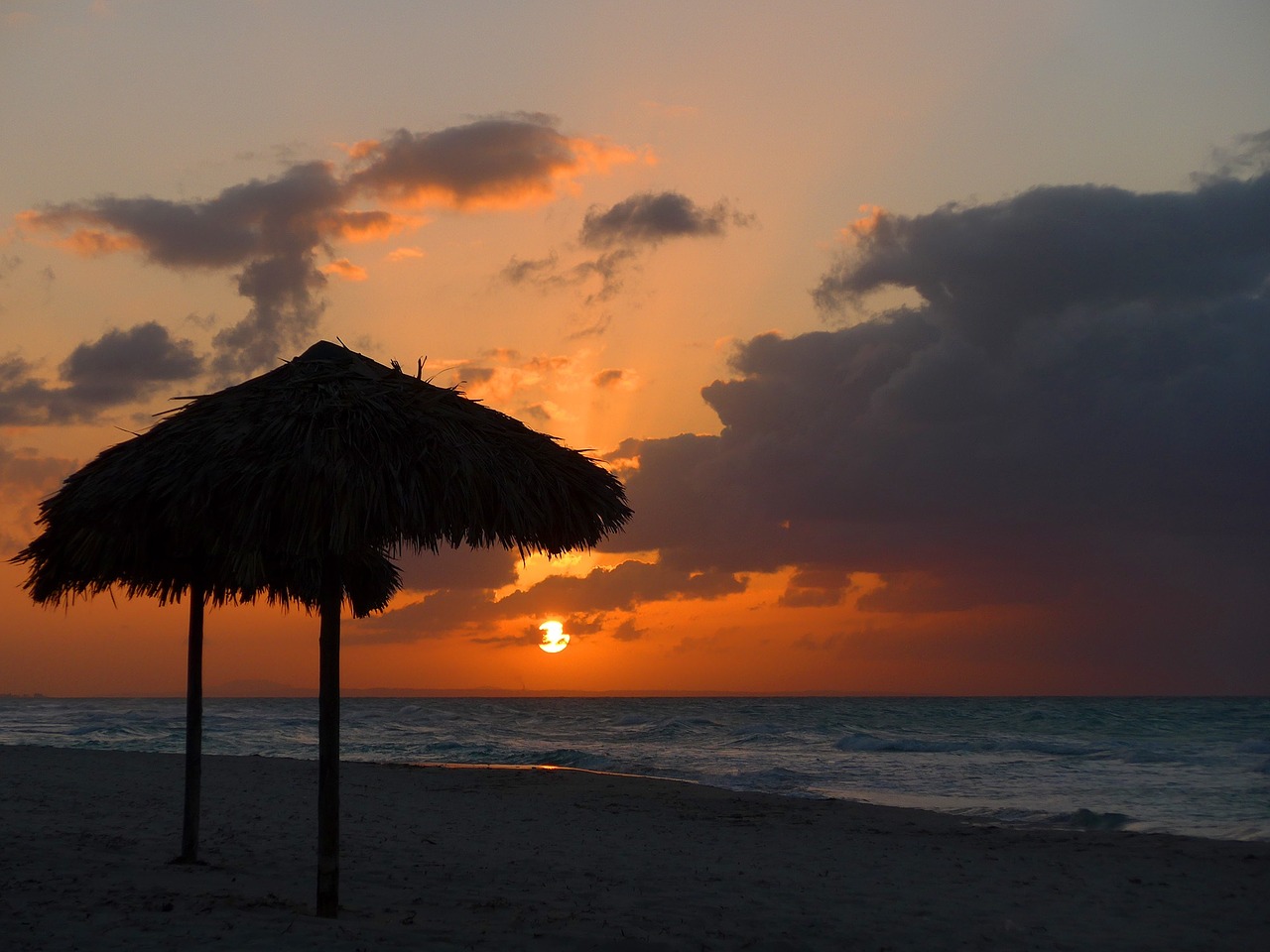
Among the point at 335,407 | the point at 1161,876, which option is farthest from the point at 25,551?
the point at 1161,876

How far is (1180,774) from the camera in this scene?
24.3 m

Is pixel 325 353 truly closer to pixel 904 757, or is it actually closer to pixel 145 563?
pixel 145 563

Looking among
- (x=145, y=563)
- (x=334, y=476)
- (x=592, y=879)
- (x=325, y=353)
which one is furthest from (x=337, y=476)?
(x=592, y=879)

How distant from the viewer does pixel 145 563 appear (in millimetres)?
8648

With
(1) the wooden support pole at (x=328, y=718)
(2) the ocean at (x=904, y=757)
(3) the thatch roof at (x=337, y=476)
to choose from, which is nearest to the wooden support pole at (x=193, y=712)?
(3) the thatch roof at (x=337, y=476)

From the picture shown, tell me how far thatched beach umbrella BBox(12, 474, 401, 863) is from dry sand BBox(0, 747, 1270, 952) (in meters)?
1.42

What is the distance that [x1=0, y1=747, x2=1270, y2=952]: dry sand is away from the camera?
7113mm

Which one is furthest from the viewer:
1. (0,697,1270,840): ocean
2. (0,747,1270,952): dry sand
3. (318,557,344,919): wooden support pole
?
A: (0,697,1270,840): ocean

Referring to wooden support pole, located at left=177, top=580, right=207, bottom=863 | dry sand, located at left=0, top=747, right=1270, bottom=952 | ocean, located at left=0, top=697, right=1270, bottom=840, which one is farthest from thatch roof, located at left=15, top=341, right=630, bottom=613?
ocean, located at left=0, top=697, right=1270, bottom=840

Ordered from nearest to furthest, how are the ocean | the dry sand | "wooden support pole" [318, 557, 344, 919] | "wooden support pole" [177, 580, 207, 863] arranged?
1. "wooden support pole" [318, 557, 344, 919]
2. the dry sand
3. "wooden support pole" [177, 580, 207, 863]
4. the ocean

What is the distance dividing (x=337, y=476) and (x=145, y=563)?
3846mm

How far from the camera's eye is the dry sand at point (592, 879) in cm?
711

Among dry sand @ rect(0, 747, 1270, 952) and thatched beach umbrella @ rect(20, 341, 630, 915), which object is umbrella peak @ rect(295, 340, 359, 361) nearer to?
thatched beach umbrella @ rect(20, 341, 630, 915)

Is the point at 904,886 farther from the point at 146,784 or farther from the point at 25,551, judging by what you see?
the point at 146,784
